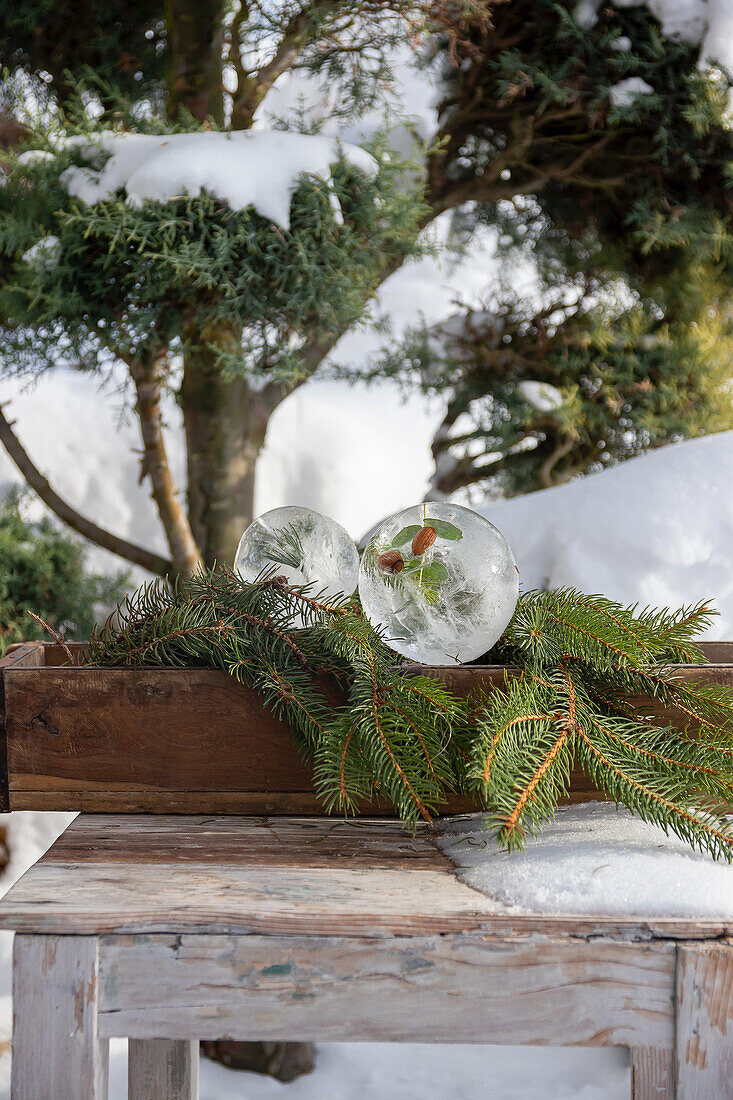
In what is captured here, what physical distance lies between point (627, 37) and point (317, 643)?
991 millimetres

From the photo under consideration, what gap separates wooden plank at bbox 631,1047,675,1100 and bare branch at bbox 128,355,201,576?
0.73m

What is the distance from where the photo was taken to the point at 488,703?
49cm

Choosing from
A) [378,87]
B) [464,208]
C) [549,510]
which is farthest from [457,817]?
[464,208]

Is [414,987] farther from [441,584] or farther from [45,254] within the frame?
[45,254]

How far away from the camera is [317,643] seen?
52 cm

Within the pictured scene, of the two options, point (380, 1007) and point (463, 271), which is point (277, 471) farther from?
point (380, 1007)

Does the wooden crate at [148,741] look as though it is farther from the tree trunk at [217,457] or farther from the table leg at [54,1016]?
the tree trunk at [217,457]

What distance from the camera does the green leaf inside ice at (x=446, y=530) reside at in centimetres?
47

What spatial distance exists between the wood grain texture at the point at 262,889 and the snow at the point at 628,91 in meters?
0.97

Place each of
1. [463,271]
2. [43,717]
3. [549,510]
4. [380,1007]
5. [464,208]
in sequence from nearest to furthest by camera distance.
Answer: [380,1007] → [43,717] → [549,510] → [464,208] → [463,271]

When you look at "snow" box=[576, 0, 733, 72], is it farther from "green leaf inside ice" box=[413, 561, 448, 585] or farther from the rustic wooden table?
the rustic wooden table

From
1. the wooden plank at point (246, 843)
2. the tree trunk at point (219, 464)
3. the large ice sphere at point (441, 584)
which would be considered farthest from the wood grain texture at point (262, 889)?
the tree trunk at point (219, 464)

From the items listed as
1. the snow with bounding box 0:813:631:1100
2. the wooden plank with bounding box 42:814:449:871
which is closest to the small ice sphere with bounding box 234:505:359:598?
the wooden plank with bounding box 42:814:449:871

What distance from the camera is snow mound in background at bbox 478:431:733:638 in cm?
82
